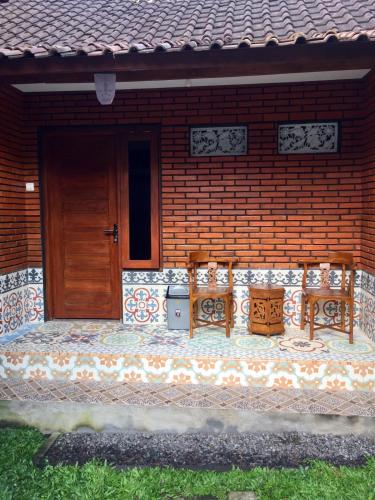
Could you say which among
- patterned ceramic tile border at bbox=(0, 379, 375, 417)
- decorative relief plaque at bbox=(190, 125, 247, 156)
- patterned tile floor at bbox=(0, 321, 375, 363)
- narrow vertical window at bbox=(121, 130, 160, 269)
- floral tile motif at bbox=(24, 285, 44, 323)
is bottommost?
patterned ceramic tile border at bbox=(0, 379, 375, 417)

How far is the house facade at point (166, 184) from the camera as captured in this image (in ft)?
15.7

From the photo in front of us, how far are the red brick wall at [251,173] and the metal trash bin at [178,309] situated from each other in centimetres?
42

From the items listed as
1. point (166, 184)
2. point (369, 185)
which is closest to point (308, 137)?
point (369, 185)

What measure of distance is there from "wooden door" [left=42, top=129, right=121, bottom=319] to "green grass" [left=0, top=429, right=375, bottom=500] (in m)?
2.57

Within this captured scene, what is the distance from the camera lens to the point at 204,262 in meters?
5.12

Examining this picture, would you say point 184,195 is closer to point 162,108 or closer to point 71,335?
point 162,108

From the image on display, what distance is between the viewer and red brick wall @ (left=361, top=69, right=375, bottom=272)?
14.6 feet

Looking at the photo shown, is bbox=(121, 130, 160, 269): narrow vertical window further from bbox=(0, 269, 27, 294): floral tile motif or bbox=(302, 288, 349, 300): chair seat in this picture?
bbox=(302, 288, 349, 300): chair seat

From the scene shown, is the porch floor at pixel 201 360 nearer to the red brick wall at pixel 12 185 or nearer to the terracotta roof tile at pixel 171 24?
the red brick wall at pixel 12 185

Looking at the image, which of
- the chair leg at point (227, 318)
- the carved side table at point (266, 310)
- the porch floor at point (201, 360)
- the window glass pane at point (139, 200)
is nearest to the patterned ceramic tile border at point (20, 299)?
the porch floor at point (201, 360)

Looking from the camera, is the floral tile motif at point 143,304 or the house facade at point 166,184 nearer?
the house facade at point 166,184

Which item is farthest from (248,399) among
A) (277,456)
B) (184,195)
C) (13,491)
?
(184,195)

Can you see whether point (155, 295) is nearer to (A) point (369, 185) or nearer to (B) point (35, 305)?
(B) point (35, 305)

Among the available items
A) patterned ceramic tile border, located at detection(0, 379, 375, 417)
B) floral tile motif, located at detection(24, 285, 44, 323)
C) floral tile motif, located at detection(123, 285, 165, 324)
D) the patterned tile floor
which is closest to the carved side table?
the patterned tile floor
